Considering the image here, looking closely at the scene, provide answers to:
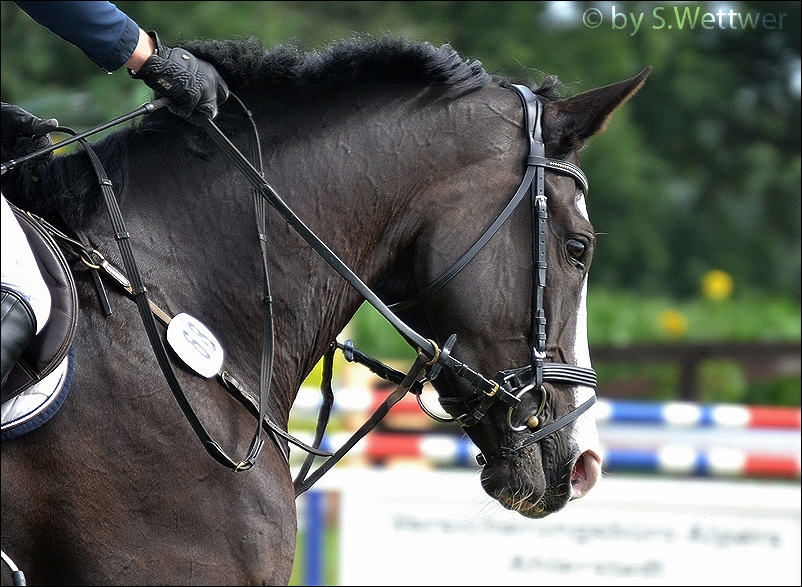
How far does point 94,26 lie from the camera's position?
2.43 metres

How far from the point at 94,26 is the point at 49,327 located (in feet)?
2.55

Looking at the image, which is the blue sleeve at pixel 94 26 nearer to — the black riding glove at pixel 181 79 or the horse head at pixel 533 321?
the black riding glove at pixel 181 79

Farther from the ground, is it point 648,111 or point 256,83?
point 256,83

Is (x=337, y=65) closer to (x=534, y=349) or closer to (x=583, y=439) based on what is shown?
(x=534, y=349)

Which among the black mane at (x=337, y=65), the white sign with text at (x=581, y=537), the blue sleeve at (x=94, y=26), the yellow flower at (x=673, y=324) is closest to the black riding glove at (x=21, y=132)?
the blue sleeve at (x=94, y=26)

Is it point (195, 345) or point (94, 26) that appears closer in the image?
point (94, 26)

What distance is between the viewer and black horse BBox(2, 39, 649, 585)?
8.23ft

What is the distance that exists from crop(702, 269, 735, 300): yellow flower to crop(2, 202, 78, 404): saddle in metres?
12.0

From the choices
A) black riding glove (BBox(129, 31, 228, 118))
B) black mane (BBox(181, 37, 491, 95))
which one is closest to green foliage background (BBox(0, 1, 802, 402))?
black mane (BBox(181, 37, 491, 95))

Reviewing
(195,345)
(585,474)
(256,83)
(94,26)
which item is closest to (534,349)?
(585,474)

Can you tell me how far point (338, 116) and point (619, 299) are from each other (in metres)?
10.6

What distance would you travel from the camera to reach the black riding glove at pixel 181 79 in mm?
2541

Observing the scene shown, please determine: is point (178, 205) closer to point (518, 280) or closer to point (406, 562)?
point (518, 280)

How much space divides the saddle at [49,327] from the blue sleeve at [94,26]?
1.56 ft
